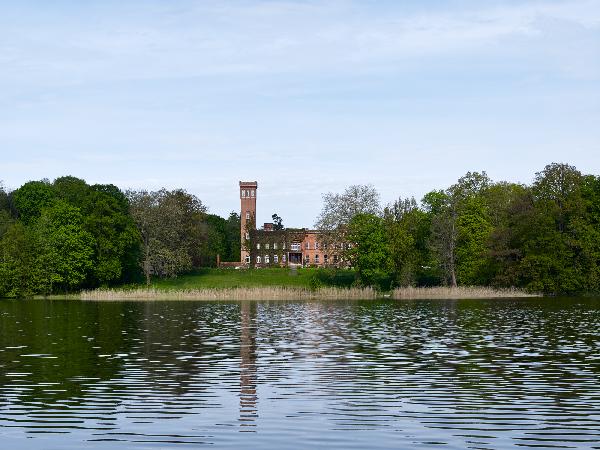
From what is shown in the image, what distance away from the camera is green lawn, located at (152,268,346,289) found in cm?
11781

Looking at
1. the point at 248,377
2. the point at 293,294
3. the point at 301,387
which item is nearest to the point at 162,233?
the point at 293,294

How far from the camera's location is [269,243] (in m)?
169

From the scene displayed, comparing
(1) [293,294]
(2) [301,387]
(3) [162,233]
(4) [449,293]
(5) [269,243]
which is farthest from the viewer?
(5) [269,243]

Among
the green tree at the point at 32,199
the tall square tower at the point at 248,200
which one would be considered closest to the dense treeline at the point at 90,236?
the green tree at the point at 32,199

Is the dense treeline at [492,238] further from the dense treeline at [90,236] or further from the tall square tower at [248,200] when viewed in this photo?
the tall square tower at [248,200]

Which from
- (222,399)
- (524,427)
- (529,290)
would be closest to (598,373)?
(524,427)

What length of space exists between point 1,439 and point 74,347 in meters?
19.5

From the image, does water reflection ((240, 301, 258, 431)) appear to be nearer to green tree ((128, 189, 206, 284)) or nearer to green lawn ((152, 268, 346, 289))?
green lawn ((152, 268, 346, 289))

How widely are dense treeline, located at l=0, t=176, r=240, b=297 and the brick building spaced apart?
2555 cm

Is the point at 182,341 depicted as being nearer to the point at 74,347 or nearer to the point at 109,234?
the point at 74,347

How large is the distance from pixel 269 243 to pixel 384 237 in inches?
2431

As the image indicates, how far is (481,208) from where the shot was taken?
111875 millimetres

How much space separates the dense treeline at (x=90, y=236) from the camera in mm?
104000

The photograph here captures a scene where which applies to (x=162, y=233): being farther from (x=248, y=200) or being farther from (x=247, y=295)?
(x=248, y=200)
